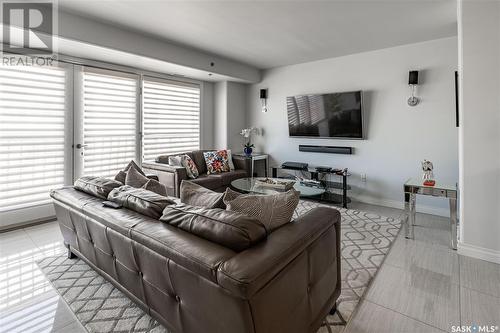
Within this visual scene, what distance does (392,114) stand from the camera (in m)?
4.20

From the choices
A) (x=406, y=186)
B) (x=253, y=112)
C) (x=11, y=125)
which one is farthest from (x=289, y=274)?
(x=253, y=112)

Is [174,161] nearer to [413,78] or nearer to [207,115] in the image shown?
[207,115]

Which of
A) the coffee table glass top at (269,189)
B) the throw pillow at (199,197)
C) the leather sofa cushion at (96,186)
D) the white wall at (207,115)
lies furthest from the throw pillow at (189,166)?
the throw pillow at (199,197)

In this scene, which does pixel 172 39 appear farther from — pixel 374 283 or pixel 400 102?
pixel 374 283

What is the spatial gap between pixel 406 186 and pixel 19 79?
4.84m

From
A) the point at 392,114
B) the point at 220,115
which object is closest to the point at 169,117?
the point at 220,115

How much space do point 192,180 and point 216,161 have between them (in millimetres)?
798

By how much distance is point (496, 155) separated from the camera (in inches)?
95.1

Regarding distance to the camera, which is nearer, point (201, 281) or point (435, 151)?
point (201, 281)

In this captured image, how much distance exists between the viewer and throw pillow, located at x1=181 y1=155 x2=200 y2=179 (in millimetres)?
4223

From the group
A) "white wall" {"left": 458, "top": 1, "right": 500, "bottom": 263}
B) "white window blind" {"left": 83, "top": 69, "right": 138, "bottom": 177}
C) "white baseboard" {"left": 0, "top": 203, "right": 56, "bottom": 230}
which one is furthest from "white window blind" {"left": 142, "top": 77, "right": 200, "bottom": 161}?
"white wall" {"left": 458, "top": 1, "right": 500, "bottom": 263}

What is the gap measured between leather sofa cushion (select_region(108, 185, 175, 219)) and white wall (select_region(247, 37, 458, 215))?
3785 millimetres

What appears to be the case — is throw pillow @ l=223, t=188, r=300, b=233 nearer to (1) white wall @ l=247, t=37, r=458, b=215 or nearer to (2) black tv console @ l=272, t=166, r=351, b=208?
(2) black tv console @ l=272, t=166, r=351, b=208

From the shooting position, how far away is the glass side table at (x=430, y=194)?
2723mm
